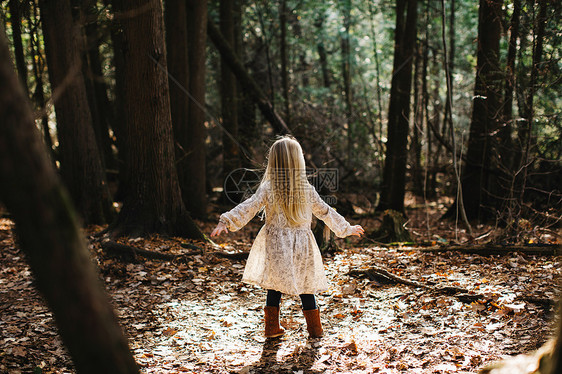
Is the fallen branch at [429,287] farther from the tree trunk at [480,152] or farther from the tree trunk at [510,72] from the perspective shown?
the tree trunk at [480,152]

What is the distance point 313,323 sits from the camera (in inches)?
178

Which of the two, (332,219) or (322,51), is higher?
(322,51)

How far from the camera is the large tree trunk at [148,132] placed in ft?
24.5

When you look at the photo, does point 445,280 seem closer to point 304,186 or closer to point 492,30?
point 304,186

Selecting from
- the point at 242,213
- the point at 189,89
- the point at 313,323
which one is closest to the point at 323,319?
the point at 313,323

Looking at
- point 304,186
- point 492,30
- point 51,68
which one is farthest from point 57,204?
point 492,30

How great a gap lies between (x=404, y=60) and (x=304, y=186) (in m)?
8.78

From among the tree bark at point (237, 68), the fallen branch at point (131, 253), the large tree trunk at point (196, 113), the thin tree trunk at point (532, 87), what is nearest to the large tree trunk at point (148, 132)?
the fallen branch at point (131, 253)

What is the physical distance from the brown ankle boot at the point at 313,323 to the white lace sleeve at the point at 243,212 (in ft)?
3.62

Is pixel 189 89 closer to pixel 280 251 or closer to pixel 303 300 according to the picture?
pixel 280 251

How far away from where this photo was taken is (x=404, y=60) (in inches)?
474

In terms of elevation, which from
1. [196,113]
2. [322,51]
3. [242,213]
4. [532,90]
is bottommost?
[242,213]

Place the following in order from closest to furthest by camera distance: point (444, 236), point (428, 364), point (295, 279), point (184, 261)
A: 1. point (428, 364)
2. point (295, 279)
3. point (184, 261)
4. point (444, 236)

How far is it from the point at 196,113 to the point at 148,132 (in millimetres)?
3589
